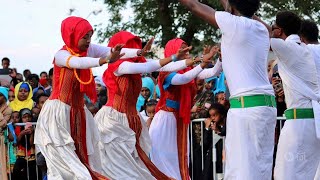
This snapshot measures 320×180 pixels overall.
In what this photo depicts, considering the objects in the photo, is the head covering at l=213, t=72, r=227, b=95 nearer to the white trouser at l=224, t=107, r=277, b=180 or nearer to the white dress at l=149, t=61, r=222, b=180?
the white dress at l=149, t=61, r=222, b=180

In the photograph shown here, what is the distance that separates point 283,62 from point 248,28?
0.91 metres

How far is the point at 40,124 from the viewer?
10.3m

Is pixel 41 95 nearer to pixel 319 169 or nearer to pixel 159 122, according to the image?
pixel 159 122

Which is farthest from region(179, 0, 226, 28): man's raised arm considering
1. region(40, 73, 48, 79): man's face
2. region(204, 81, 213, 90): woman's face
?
region(40, 73, 48, 79): man's face

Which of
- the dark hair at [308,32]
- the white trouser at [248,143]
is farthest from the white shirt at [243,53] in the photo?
the dark hair at [308,32]

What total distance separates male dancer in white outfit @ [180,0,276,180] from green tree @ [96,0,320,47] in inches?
538

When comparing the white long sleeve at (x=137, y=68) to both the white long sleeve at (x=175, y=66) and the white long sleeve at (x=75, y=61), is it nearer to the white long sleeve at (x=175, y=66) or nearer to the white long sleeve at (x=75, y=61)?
the white long sleeve at (x=175, y=66)

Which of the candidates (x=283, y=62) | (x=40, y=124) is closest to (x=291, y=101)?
(x=283, y=62)

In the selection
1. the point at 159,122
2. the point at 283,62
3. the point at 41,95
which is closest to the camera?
the point at 283,62

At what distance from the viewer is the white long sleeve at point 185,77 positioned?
37.1 feet

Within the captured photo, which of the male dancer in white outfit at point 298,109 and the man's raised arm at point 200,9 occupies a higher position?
the man's raised arm at point 200,9

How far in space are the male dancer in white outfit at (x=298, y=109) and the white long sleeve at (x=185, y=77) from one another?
235 cm

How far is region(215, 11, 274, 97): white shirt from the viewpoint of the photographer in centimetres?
806

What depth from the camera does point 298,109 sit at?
355 inches
